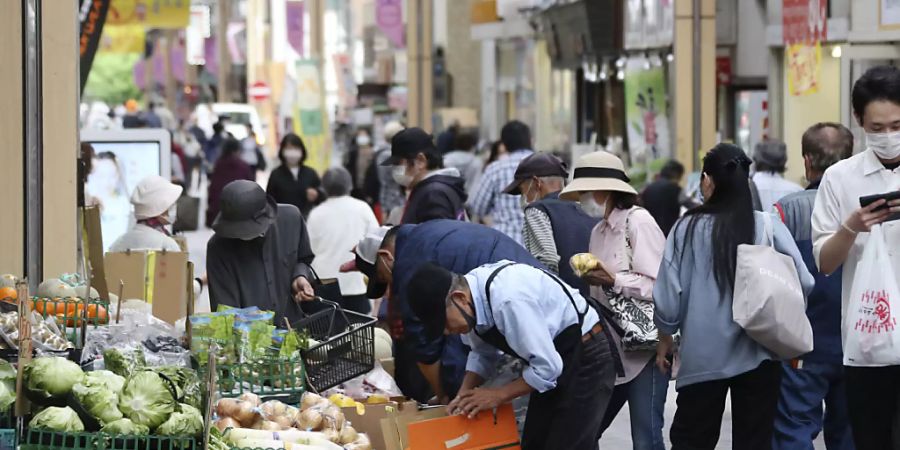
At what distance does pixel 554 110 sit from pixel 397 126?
48.3 ft

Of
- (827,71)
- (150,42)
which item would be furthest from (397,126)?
(150,42)

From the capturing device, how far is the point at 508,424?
6441mm

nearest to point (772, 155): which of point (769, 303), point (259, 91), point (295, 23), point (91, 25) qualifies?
point (769, 303)

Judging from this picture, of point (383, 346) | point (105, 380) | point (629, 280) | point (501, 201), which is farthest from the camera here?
point (501, 201)

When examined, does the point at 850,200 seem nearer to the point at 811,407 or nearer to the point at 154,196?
the point at 811,407

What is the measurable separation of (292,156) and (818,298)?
8.47m

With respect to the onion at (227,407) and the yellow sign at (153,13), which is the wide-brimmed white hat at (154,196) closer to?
the onion at (227,407)

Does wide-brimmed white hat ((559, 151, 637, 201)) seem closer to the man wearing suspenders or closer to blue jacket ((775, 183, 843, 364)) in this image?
blue jacket ((775, 183, 843, 364))

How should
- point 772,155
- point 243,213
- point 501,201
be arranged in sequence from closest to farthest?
point 243,213 → point 772,155 → point 501,201

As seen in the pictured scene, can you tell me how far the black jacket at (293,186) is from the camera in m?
16.2

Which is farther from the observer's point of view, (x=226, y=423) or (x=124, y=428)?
(x=226, y=423)

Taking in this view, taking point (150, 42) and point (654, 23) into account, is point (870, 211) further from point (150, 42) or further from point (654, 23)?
point (150, 42)

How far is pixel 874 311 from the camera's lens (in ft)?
21.2

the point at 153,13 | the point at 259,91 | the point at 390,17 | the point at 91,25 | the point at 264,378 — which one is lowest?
the point at 264,378
